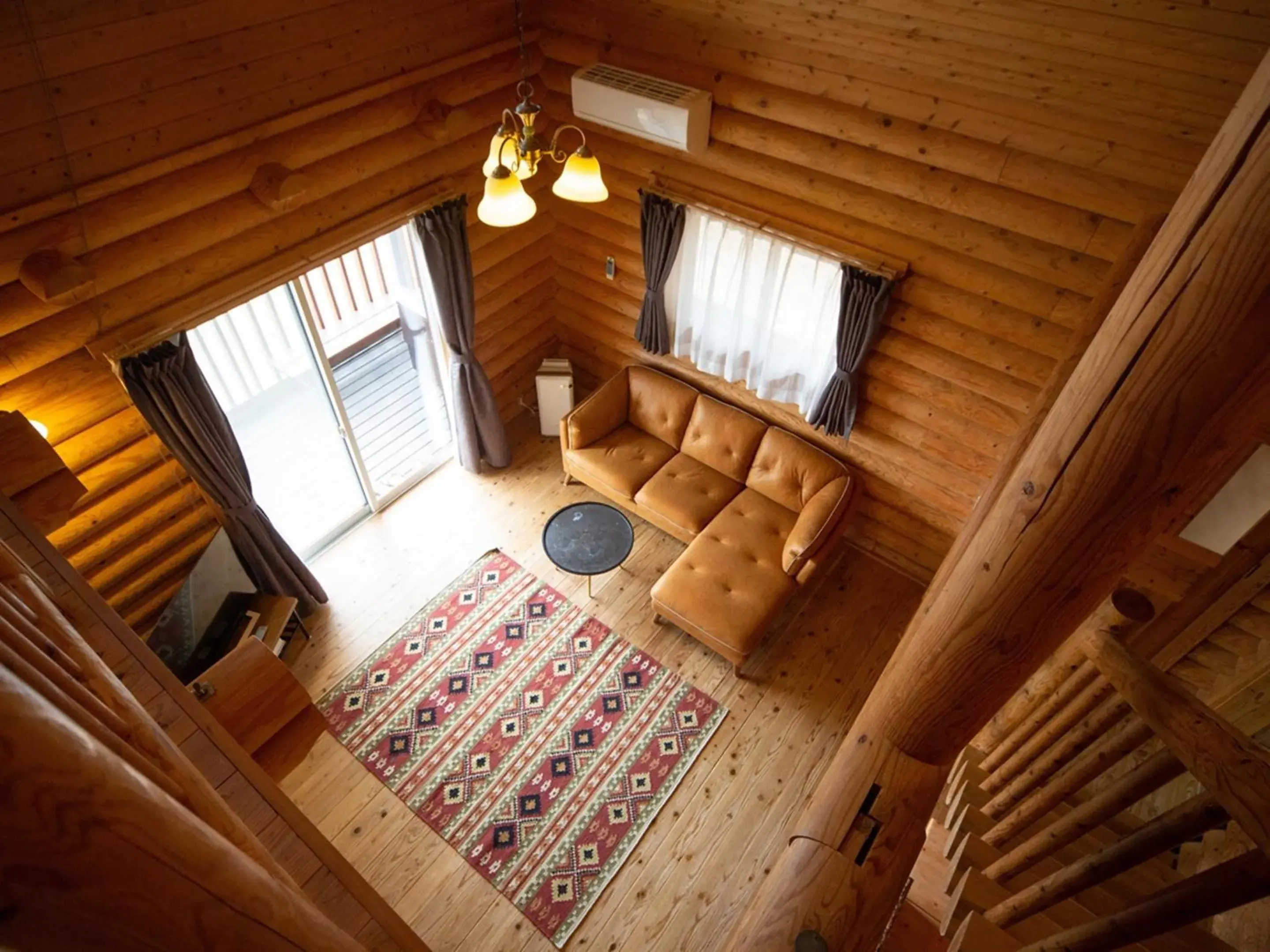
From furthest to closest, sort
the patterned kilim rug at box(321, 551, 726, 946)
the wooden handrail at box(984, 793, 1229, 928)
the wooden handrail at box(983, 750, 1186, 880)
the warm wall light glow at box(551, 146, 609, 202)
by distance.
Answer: the patterned kilim rug at box(321, 551, 726, 946) → the warm wall light glow at box(551, 146, 609, 202) → the wooden handrail at box(983, 750, 1186, 880) → the wooden handrail at box(984, 793, 1229, 928)

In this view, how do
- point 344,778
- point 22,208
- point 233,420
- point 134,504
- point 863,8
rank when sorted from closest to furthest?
point 22,208
point 863,8
point 134,504
point 344,778
point 233,420

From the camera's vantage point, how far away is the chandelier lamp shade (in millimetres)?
2912

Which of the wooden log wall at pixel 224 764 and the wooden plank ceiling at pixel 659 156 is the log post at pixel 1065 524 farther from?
the wooden plank ceiling at pixel 659 156

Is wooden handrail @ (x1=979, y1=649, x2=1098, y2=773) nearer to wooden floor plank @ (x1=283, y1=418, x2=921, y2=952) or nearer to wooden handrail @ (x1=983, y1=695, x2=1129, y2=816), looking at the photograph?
wooden handrail @ (x1=983, y1=695, x2=1129, y2=816)

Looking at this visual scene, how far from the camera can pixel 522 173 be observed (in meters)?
3.13

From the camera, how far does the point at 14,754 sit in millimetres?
359

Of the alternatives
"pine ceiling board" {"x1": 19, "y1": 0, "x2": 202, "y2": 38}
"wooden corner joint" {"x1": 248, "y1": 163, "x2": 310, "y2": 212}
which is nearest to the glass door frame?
"wooden corner joint" {"x1": 248, "y1": 163, "x2": 310, "y2": 212}

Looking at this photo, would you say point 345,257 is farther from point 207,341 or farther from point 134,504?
point 134,504

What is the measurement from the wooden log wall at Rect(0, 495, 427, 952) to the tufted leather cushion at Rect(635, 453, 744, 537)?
3551mm

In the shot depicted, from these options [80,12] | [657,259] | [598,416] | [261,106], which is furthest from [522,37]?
[598,416]

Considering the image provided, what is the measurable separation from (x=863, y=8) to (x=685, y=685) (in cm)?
374

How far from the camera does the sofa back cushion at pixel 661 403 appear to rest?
17.5ft

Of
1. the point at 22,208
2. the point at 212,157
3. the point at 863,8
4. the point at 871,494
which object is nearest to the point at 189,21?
the point at 212,157

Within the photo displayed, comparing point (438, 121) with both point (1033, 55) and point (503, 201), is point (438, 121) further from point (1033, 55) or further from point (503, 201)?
point (1033, 55)
